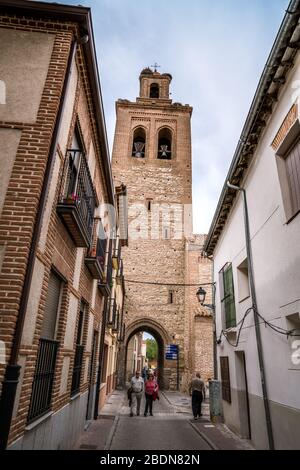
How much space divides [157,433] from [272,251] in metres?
6.05

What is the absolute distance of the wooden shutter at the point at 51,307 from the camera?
463cm

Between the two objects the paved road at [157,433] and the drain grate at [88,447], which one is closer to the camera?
the drain grate at [88,447]

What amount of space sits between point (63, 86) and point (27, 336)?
3583 mm

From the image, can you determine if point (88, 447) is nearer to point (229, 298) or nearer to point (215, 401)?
point (215, 401)

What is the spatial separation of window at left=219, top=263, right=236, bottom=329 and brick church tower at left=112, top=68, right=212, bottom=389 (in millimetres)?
11863

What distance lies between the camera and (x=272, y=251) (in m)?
5.45

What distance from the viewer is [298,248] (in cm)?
444

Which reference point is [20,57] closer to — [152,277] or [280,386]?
[280,386]

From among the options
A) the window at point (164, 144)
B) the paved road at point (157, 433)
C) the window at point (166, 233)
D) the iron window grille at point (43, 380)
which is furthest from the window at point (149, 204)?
the iron window grille at point (43, 380)

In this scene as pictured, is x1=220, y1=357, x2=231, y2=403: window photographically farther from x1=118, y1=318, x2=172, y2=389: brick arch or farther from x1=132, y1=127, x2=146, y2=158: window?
x1=132, y1=127, x2=146, y2=158: window

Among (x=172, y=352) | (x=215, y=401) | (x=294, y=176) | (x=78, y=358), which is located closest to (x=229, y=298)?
(x=215, y=401)

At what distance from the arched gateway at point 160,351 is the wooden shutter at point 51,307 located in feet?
53.8

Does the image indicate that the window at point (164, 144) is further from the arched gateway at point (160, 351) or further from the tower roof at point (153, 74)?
the arched gateway at point (160, 351)

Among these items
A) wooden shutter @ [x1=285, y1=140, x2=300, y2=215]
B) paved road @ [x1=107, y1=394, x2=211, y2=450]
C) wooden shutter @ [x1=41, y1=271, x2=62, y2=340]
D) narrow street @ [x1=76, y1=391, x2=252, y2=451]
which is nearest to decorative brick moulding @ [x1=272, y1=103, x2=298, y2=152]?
wooden shutter @ [x1=285, y1=140, x2=300, y2=215]
